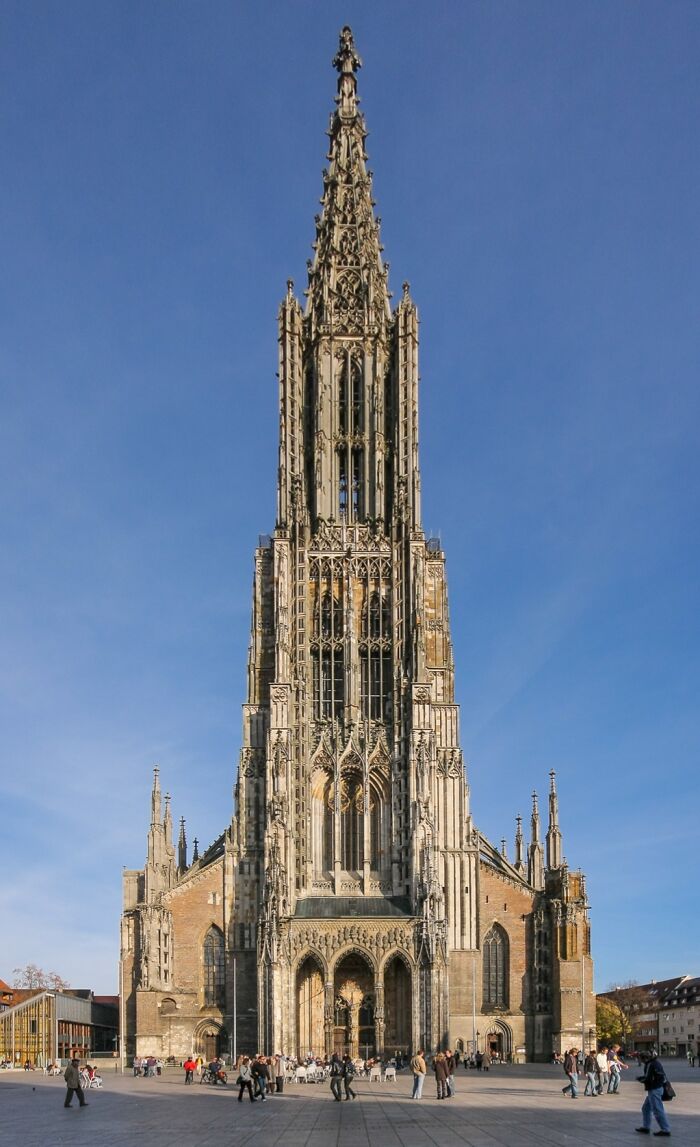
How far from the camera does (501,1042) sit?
79.6 meters

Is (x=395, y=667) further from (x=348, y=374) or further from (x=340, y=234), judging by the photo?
(x=340, y=234)

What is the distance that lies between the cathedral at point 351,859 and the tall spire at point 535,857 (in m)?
0.14

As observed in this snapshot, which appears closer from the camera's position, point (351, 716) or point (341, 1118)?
point (341, 1118)

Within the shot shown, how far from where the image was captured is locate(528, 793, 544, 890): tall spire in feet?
274

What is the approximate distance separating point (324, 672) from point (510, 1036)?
80.7ft

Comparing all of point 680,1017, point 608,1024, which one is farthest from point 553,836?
point 680,1017

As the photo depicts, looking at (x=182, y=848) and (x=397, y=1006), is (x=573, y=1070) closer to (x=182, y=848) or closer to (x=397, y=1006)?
(x=397, y=1006)

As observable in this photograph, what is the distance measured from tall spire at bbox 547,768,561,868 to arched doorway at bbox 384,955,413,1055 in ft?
39.5

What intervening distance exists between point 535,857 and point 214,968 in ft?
69.7

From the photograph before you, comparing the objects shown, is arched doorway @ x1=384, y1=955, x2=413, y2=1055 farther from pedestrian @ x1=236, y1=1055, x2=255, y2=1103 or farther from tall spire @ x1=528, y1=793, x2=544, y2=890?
pedestrian @ x1=236, y1=1055, x2=255, y2=1103

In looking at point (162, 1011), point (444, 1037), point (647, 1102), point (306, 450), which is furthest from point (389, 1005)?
point (647, 1102)

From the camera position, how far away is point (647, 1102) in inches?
1122

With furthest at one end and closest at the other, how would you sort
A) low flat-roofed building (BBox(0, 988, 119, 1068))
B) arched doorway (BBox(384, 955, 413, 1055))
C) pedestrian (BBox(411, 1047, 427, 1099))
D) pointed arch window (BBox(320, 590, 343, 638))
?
1. low flat-roofed building (BBox(0, 988, 119, 1068))
2. pointed arch window (BBox(320, 590, 343, 638))
3. arched doorway (BBox(384, 955, 413, 1055))
4. pedestrian (BBox(411, 1047, 427, 1099))

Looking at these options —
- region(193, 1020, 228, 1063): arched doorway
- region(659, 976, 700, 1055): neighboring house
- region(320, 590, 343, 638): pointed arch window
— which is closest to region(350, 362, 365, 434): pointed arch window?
region(320, 590, 343, 638): pointed arch window
